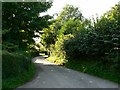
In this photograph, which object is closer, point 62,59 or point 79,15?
point 62,59

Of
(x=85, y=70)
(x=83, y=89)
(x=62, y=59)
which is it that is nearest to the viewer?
(x=83, y=89)

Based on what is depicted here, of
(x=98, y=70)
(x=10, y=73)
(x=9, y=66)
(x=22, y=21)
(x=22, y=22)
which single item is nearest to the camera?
(x=9, y=66)

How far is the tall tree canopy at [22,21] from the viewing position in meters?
25.5

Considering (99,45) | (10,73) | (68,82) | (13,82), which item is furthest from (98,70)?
(13,82)

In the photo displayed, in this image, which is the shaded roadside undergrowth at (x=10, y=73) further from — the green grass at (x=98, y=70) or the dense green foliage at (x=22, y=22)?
the green grass at (x=98, y=70)

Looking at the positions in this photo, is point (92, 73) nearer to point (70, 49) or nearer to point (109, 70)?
point (109, 70)

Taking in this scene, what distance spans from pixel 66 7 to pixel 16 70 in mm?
61873

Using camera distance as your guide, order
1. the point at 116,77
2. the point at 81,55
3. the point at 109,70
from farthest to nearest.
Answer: the point at 81,55 → the point at 109,70 → the point at 116,77

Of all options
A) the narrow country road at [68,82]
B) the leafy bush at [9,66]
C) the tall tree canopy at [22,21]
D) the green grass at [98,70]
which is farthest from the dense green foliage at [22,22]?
the leafy bush at [9,66]

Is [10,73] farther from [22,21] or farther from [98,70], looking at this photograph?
[22,21]

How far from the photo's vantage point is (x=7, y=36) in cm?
2581

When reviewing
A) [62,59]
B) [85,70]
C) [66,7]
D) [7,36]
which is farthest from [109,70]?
[66,7]

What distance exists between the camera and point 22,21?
2705cm

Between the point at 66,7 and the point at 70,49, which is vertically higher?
the point at 66,7
